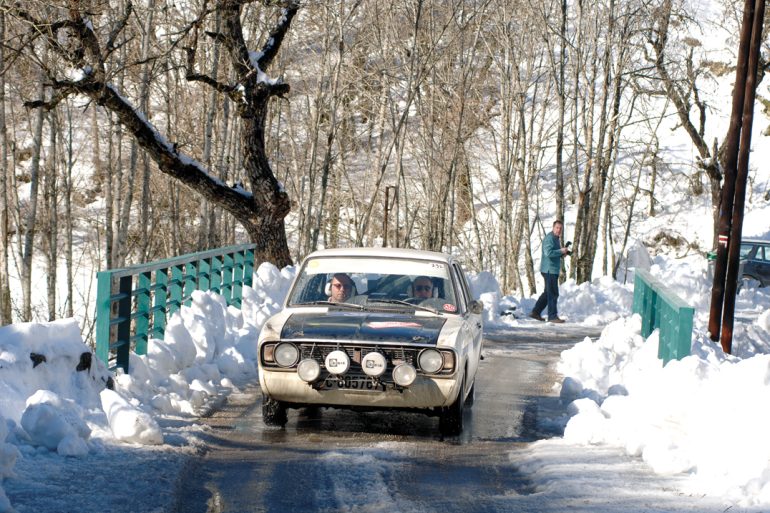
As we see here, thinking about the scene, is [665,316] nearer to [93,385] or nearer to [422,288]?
[422,288]

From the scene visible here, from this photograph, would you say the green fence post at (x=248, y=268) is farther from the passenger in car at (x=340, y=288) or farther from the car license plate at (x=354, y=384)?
the car license plate at (x=354, y=384)

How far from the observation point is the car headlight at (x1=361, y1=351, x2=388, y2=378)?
26.0ft

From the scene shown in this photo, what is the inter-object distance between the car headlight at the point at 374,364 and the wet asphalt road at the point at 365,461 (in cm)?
54

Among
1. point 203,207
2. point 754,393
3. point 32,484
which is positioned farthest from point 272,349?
point 203,207

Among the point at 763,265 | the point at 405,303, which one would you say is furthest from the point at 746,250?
the point at 405,303

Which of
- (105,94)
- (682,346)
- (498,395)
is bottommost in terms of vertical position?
(498,395)

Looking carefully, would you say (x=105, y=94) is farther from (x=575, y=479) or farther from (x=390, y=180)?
(x=390, y=180)

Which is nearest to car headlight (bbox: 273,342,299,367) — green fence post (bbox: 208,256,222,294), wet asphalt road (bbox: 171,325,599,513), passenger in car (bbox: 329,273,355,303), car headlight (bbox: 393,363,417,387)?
wet asphalt road (bbox: 171,325,599,513)

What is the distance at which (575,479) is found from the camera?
22.0ft

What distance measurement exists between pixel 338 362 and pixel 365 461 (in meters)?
0.99

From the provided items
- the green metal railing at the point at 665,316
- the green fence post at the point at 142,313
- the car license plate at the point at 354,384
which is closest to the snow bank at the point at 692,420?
the green metal railing at the point at 665,316

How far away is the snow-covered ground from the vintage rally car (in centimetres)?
77

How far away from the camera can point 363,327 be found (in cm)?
820

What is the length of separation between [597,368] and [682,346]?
273 cm
